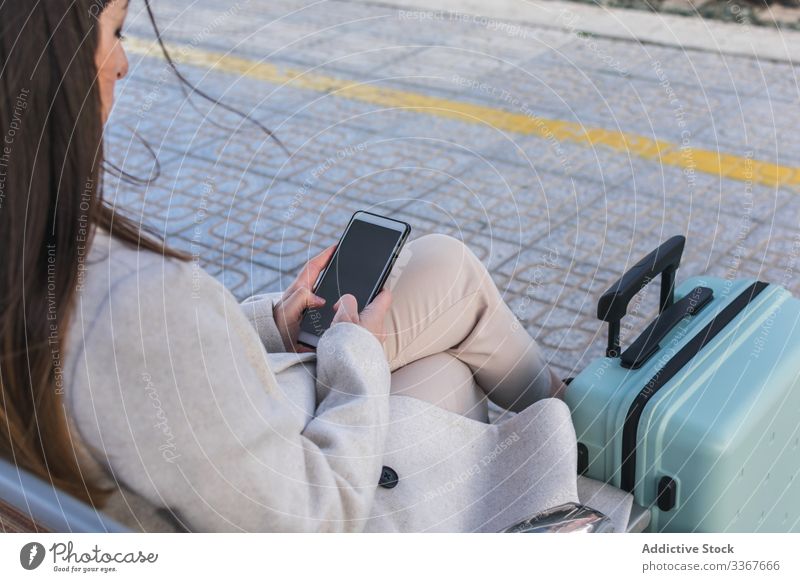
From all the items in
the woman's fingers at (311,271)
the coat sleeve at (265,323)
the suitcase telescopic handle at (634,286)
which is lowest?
the coat sleeve at (265,323)

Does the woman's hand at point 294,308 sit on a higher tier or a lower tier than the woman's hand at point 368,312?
lower

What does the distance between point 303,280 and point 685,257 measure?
193cm

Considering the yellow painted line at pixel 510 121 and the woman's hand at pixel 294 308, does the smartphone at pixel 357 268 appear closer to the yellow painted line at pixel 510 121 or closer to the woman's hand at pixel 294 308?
the woman's hand at pixel 294 308

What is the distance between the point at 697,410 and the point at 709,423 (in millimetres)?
31

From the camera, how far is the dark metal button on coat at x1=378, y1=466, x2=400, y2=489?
1.51m

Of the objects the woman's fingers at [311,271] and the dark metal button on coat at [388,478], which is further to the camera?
the woman's fingers at [311,271]

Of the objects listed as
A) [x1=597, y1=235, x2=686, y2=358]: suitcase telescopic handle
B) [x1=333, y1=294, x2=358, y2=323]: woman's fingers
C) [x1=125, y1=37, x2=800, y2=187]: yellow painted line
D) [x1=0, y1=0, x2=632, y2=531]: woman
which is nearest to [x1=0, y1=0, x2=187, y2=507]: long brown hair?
[x1=0, y1=0, x2=632, y2=531]: woman

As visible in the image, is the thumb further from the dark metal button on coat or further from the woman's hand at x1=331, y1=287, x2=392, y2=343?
the dark metal button on coat

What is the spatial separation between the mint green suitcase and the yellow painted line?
2.28m

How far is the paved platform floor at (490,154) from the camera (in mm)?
3426

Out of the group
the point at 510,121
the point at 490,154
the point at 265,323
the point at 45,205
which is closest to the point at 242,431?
the point at 45,205

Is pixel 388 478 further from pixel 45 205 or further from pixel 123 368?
pixel 45 205

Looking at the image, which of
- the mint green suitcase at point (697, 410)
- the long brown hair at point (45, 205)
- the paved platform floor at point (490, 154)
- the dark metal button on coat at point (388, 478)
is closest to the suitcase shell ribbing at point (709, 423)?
the mint green suitcase at point (697, 410)

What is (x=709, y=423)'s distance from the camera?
150cm
